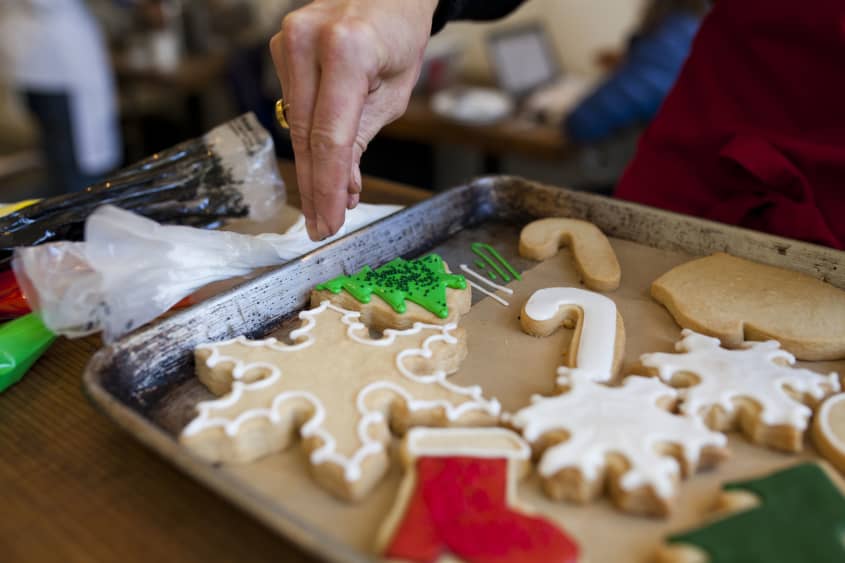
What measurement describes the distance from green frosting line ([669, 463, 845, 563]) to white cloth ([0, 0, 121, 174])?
12.3ft

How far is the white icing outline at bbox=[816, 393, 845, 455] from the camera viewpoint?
84 cm

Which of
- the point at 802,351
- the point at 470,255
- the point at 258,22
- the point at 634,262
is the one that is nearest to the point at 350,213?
the point at 470,255

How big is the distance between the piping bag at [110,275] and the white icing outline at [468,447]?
479mm

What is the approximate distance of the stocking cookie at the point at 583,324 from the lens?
3.30 feet

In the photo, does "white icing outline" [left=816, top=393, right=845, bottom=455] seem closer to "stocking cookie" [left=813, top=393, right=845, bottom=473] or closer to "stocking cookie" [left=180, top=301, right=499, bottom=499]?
"stocking cookie" [left=813, top=393, right=845, bottom=473]

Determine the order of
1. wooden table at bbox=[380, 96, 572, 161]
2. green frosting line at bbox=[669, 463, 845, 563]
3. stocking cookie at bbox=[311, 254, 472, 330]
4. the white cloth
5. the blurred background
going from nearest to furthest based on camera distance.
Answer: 1. green frosting line at bbox=[669, 463, 845, 563]
2. stocking cookie at bbox=[311, 254, 472, 330]
3. the blurred background
4. wooden table at bbox=[380, 96, 572, 161]
5. the white cloth

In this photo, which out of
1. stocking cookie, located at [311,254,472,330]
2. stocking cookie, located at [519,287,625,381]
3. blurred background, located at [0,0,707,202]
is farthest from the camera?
blurred background, located at [0,0,707,202]

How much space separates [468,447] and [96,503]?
445mm

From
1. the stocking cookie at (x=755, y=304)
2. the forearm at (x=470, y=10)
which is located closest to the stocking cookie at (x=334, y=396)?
the stocking cookie at (x=755, y=304)

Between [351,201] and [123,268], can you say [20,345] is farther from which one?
[351,201]

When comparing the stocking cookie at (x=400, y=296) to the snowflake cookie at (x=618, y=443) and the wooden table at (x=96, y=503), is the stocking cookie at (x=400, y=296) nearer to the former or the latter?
the snowflake cookie at (x=618, y=443)

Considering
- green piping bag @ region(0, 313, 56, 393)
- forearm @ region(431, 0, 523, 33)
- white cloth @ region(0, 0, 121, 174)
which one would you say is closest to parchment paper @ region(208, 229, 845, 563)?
green piping bag @ region(0, 313, 56, 393)

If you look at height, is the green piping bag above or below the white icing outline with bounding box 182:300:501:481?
below

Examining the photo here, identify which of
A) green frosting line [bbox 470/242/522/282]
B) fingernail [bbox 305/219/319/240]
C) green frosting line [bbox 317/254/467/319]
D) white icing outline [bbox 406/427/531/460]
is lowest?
green frosting line [bbox 470/242/522/282]
